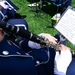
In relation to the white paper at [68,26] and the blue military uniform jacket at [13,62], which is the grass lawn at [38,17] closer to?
the white paper at [68,26]

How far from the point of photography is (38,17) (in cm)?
670

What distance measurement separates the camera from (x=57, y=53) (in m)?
2.01

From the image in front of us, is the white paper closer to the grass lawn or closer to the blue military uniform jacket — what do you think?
the blue military uniform jacket

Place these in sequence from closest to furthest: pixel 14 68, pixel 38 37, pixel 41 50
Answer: pixel 14 68
pixel 38 37
pixel 41 50

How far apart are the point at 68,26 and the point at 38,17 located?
4266 mm

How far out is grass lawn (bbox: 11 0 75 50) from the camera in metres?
5.86

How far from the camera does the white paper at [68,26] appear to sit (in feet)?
7.64

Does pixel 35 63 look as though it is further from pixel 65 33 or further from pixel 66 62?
pixel 65 33

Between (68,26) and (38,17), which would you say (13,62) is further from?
(38,17)

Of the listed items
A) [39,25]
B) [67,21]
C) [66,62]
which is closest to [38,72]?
[66,62]

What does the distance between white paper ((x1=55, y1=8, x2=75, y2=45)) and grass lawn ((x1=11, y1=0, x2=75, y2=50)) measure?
2970 mm

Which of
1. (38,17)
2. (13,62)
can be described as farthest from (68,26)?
(38,17)

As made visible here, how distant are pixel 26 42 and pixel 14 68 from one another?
1.69 ft

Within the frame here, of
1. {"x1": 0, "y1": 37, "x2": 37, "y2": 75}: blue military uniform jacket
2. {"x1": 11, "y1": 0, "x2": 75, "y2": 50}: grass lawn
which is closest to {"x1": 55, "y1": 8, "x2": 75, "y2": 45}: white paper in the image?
{"x1": 0, "y1": 37, "x2": 37, "y2": 75}: blue military uniform jacket
